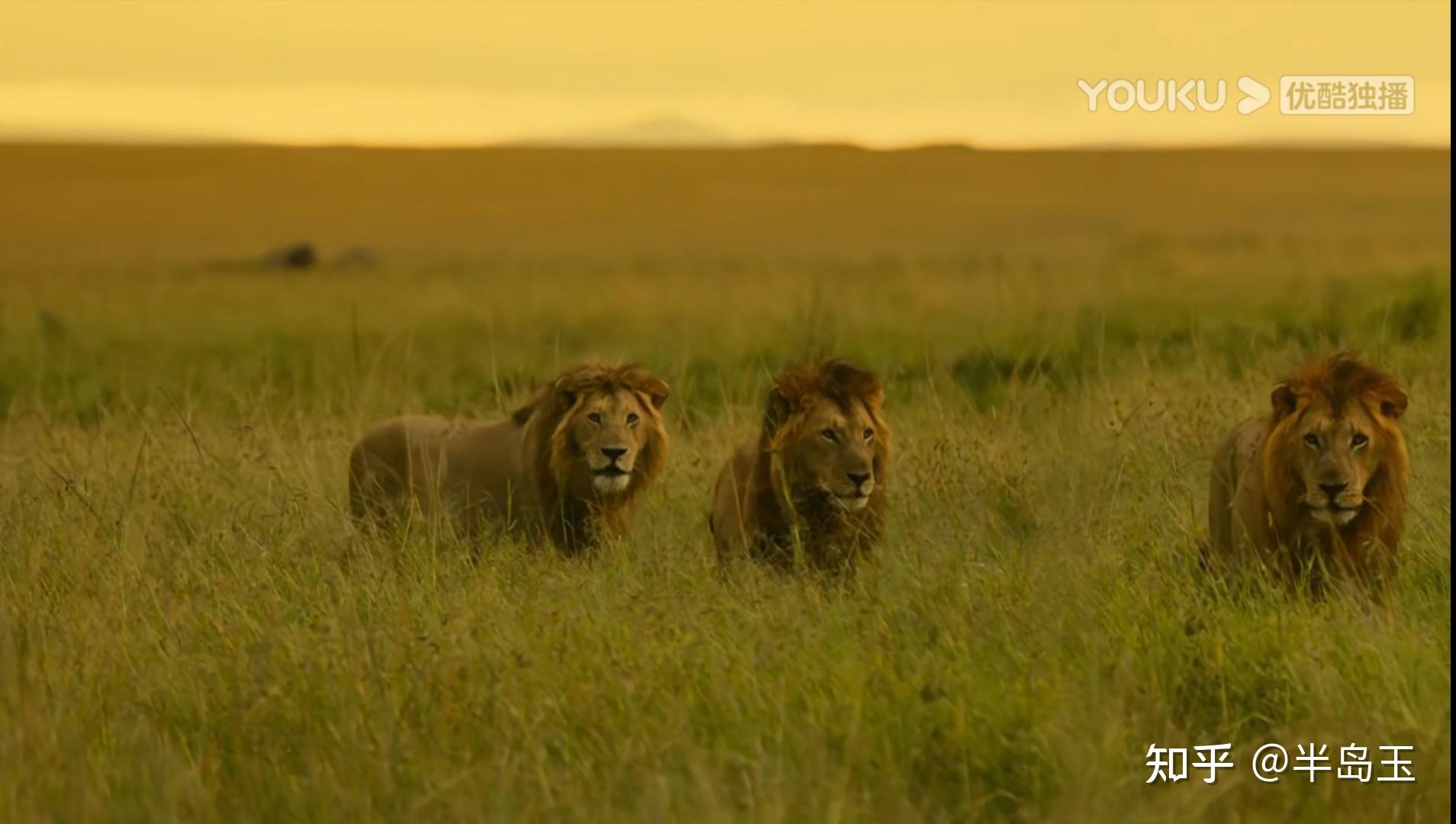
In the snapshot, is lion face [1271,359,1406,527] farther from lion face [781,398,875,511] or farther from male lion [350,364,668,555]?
male lion [350,364,668,555]

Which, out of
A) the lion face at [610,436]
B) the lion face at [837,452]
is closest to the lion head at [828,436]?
the lion face at [837,452]

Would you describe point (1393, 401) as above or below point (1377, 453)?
above

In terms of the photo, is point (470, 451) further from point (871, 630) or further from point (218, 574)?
point (871, 630)

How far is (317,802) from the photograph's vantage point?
195 inches

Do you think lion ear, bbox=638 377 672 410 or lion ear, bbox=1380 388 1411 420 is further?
lion ear, bbox=638 377 672 410

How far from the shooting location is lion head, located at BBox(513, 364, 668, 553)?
7.64 metres

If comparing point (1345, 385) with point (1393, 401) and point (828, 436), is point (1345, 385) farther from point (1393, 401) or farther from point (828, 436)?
point (828, 436)

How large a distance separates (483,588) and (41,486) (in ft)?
10.5

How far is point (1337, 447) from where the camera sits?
6.29m

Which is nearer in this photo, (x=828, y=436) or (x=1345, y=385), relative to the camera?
(x=1345, y=385)

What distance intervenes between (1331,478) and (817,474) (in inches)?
69.3

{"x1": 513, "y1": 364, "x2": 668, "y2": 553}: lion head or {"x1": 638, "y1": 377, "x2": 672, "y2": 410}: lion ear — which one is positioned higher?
{"x1": 638, "y1": 377, "x2": 672, "y2": 410}: lion ear

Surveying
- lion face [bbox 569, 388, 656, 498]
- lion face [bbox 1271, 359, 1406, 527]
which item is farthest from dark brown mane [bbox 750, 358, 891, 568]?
lion face [bbox 1271, 359, 1406, 527]

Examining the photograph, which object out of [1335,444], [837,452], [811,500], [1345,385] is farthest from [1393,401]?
[811,500]
